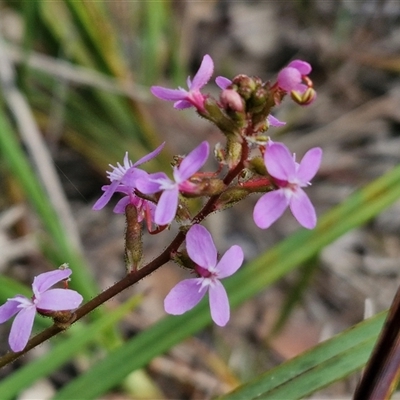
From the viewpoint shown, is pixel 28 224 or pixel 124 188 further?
pixel 28 224

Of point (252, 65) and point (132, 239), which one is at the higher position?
point (252, 65)

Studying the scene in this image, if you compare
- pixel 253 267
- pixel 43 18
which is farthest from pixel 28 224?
pixel 253 267

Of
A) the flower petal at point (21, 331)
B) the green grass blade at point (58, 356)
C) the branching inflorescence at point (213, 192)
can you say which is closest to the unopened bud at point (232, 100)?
the branching inflorescence at point (213, 192)

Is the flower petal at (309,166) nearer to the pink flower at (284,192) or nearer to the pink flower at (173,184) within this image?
the pink flower at (284,192)

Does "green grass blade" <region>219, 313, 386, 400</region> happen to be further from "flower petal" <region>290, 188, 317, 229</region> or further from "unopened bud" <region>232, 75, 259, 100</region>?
"unopened bud" <region>232, 75, 259, 100</region>

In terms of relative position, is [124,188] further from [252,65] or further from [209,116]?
[252,65]

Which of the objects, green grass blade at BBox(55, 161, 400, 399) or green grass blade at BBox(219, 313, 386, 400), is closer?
green grass blade at BBox(219, 313, 386, 400)

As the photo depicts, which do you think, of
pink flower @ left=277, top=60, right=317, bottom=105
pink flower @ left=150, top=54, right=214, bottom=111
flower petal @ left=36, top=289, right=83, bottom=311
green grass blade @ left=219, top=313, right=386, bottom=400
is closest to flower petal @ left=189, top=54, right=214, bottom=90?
pink flower @ left=150, top=54, right=214, bottom=111
